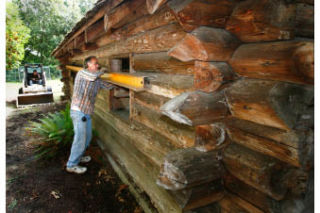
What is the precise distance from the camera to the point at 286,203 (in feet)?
4.25

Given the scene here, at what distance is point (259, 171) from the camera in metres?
1.28

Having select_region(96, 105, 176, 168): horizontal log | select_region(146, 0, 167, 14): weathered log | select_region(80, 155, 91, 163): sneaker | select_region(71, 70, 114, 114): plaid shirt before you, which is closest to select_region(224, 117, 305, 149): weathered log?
select_region(96, 105, 176, 168): horizontal log

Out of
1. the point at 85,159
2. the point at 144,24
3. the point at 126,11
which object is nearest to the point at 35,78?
the point at 85,159

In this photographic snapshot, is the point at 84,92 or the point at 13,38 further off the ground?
the point at 13,38

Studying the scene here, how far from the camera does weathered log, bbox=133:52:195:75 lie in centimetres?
207

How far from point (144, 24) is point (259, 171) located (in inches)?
97.2

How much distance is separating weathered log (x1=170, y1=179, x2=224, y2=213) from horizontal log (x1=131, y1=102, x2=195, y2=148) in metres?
0.53

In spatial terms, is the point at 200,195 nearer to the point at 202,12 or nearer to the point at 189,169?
the point at 189,169

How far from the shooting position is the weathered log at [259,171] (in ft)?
4.05

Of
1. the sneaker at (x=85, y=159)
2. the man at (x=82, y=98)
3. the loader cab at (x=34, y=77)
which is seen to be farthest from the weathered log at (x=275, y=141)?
the loader cab at (x=34, y=77)

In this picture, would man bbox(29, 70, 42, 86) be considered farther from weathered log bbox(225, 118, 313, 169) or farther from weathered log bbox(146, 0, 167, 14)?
weathered log bbox(225, 118, 313, 169)

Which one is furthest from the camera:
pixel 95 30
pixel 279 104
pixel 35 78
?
pixel 35 78

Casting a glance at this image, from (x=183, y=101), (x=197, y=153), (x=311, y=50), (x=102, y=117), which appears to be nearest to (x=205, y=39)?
(x=183, y=101)

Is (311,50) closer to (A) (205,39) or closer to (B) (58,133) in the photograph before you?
(A) (205,39)
